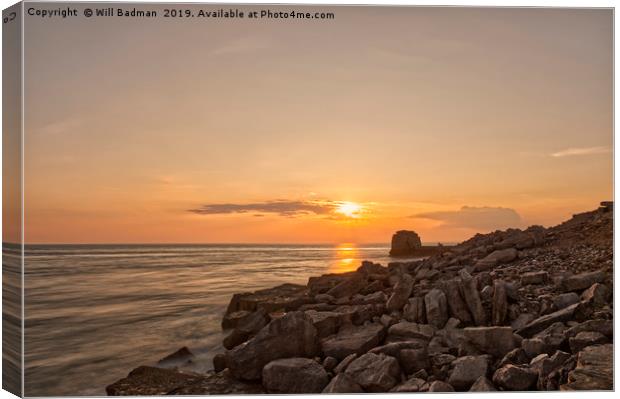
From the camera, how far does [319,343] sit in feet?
21.3

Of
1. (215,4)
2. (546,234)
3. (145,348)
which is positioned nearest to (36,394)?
(145,348)

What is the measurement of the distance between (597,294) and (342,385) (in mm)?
3254

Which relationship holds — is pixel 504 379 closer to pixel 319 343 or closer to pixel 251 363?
pixel 319 343

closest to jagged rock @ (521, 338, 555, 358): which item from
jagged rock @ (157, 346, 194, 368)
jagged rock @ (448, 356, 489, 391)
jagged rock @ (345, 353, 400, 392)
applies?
jagged rock @ (448, 356, 489, 391)

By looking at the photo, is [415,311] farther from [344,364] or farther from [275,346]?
[275,346]

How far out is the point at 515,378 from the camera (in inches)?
224

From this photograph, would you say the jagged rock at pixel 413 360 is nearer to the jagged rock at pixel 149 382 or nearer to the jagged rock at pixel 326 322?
the jagged rock at pixel 326 322

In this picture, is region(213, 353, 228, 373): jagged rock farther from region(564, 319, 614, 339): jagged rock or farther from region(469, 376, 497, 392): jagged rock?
region(564, 319, 614, 339): jagged rock

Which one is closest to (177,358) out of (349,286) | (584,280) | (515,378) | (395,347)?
(395,347)

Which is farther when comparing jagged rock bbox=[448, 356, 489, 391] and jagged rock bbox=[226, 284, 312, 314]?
jagged rock bbox=[226, 284, 312, 314]

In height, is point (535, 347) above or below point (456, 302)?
below

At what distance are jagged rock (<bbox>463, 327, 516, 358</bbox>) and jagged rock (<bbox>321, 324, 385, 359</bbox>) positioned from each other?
1.08 metres

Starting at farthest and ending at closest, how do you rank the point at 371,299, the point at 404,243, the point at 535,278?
the point at 404,243, the point at 371,299, the point at 535,278

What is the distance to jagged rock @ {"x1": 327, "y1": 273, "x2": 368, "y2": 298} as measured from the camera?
8.14m
